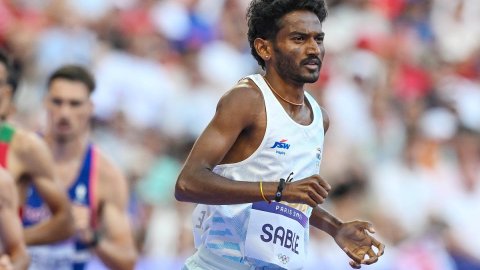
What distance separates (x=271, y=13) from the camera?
5176 millimetres

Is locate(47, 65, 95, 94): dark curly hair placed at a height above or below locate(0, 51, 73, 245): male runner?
above

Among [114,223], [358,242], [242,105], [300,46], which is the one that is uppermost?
[300,46]

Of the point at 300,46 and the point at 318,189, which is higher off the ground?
the point at 300,46

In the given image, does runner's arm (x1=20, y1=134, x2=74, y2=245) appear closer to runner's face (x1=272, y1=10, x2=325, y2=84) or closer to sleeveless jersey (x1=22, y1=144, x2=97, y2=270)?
sleeveless jersey (x1=22, y1=144, x2=97, y2=270)

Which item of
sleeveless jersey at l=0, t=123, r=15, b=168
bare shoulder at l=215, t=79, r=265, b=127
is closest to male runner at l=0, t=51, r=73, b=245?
sleeveless jersey at l=0, t=123, r=15, b=168

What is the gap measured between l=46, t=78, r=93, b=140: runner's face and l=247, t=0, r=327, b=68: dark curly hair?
3.43 metres

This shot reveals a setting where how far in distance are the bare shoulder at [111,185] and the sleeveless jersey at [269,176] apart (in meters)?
3.19

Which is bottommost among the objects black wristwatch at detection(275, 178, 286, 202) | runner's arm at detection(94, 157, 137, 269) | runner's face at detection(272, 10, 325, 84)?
runner's arm at detection(94, 157, 137, 269)

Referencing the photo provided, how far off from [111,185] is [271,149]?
347 centimetres

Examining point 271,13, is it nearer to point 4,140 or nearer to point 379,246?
point 379,246

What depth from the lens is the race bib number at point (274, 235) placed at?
200 inches

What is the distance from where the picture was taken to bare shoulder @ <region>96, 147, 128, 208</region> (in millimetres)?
8344

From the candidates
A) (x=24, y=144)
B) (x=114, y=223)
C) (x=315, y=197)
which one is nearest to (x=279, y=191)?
(x=315, y=197)

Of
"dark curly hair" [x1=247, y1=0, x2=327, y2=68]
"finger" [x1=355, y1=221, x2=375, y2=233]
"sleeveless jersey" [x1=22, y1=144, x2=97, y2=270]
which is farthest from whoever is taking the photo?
"sleeveless jersey" [x1=22, y1=144, x2=97, y2=270]
